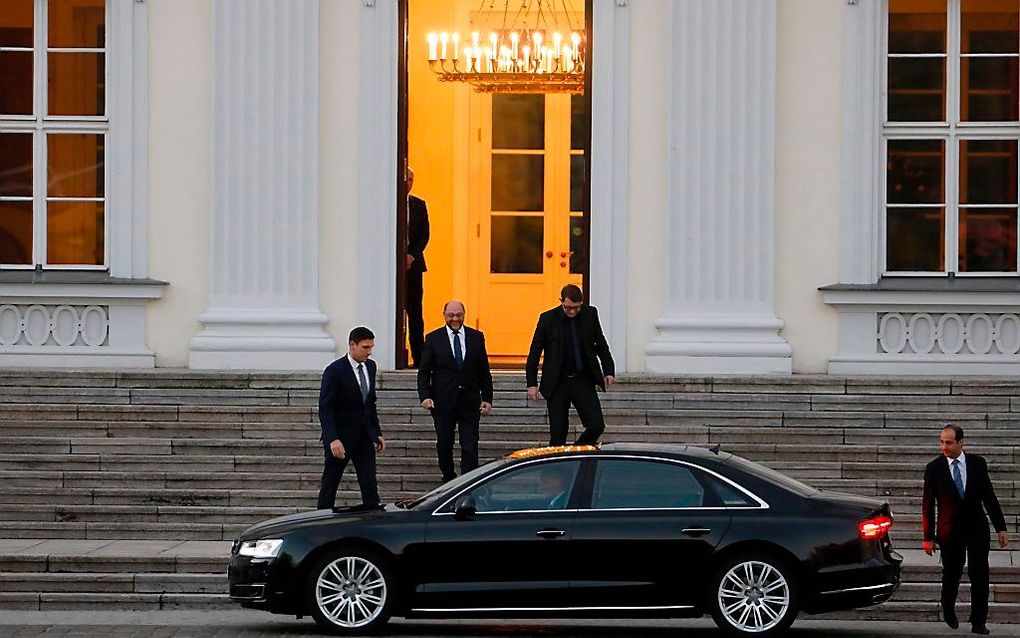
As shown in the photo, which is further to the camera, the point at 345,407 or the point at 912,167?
the point at 912,167

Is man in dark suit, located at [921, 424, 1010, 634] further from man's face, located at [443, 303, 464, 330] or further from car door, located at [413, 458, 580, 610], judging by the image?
man's face, located at [443, 303, 464, 330]

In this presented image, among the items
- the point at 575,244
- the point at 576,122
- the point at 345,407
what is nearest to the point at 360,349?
the point at 345,407

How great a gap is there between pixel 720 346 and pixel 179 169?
5808 mm

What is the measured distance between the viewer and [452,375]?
16062 mm

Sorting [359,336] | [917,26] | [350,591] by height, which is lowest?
[350,591]

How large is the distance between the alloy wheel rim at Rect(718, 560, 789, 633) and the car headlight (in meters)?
3.04

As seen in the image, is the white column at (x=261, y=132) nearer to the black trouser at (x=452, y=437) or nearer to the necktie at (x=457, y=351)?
the necktie at (x=457, y=351)

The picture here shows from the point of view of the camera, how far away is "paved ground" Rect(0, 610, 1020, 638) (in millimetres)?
12906

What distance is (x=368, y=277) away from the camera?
740 inches

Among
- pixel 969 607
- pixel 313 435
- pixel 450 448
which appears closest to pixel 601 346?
pixel 450 448

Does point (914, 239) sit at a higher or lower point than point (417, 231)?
lower

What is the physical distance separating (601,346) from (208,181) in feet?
16.3

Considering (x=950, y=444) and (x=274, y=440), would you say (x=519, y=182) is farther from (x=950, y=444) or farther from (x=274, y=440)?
(x=950, y=444)

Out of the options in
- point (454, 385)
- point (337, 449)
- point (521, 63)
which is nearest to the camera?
point (337, 449)
